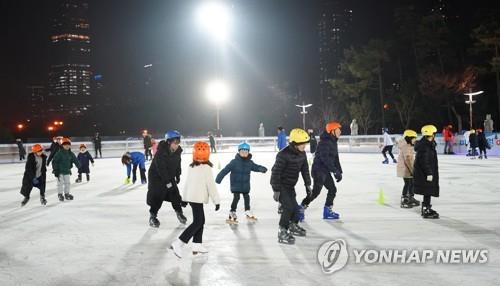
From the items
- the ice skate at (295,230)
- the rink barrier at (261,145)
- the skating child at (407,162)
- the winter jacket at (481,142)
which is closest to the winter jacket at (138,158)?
the skating child at (407,162)

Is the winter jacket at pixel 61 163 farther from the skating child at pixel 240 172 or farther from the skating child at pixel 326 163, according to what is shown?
the skating child at pixel 326 163

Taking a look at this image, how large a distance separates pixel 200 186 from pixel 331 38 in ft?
291

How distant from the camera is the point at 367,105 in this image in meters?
47.0

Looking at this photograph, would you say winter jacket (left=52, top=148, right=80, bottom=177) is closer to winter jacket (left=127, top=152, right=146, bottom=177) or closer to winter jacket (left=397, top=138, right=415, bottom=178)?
winter jacket (left=127, top=152, right=146, bottom=177)

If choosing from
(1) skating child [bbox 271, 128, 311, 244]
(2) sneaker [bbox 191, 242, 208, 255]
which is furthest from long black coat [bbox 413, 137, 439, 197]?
(2) sneaker [bbox 191, 242, 208, 255]

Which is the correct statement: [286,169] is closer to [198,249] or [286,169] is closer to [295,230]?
[295,230]

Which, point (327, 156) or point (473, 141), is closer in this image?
point (327, 156)

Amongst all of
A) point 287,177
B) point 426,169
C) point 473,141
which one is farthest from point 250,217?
point 473,141

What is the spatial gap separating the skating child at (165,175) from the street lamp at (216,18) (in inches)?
786

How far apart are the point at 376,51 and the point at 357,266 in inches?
1752

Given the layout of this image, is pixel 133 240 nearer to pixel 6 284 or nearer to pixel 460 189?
pixel 6 284

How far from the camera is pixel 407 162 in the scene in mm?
8367

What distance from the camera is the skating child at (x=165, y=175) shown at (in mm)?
6832

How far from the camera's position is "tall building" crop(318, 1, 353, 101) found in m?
64.6
